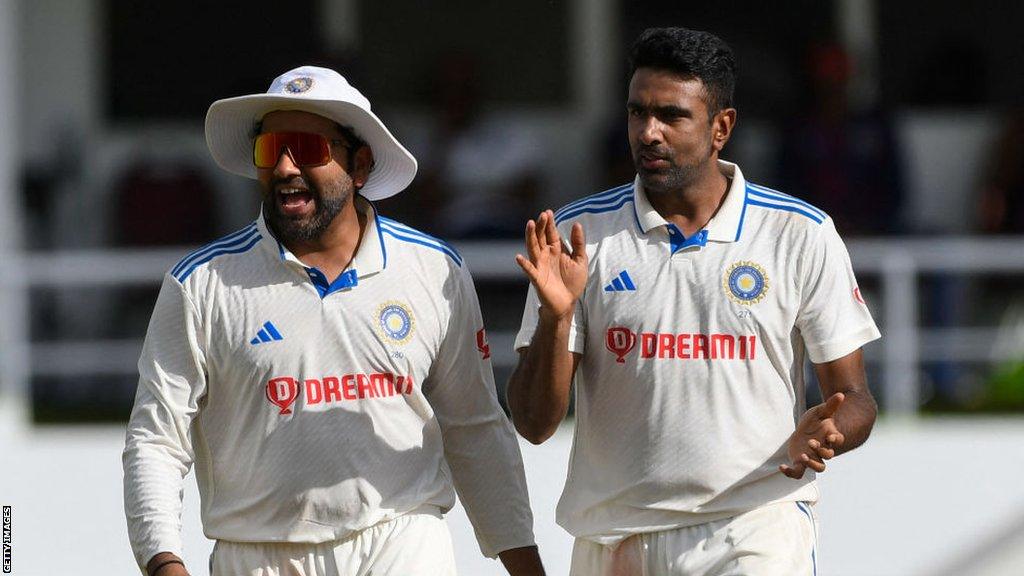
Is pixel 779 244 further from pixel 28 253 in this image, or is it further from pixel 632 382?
pixel 28 253

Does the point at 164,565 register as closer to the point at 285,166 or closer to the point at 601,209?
the point at 285,166

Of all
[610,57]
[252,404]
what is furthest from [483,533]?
[610,57]

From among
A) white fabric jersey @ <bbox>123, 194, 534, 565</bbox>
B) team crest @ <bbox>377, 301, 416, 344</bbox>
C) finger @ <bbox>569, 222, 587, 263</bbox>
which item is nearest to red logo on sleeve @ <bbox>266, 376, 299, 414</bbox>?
white fabric jersey @ <bbox>123, 194, 534, 565</bbox>

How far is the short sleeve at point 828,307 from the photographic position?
14.5 ft

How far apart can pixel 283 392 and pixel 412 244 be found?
532mm

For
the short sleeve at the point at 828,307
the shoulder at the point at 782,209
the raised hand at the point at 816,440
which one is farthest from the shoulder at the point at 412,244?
the raised hand at the point at 816,440

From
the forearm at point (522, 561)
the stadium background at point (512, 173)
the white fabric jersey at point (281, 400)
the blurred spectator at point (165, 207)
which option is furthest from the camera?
the blurred spectator at point (165, 207)

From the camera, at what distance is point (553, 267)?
424 cm

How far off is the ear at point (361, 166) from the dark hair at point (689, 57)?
71 cm

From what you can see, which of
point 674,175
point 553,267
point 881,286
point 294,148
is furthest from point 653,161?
point 881,286

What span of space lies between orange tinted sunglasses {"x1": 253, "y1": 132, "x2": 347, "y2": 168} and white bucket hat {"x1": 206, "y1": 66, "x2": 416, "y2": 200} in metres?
0.08

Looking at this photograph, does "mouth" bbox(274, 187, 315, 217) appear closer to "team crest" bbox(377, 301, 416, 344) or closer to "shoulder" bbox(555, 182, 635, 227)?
"team crest" bbox(377, 301, 416, 344)

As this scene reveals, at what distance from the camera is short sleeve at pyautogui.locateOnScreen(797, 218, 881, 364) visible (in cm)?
443

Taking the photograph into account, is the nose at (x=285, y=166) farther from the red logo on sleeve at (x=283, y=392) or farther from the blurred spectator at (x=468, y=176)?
the blurred spectator at (x=468, y=176)
